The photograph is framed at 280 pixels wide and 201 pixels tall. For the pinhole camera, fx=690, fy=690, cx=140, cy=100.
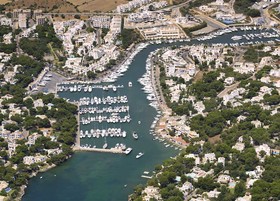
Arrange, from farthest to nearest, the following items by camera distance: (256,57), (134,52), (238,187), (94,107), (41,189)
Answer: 1. (134,52)
2. (256,57)
3. (94,107)
4. (41,189)
5. (238,187)

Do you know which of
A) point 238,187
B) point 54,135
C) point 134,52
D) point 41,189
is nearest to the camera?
point 238,187

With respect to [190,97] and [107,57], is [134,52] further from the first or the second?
[190,97]

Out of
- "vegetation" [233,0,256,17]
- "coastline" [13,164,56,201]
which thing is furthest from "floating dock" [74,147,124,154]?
"vegetation" [233,0,256,17]

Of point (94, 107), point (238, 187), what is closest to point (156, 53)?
point (94, 107)

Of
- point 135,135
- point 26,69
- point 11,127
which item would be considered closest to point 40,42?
point 26,69

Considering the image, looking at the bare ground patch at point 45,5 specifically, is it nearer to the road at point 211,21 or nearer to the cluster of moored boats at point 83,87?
the road at point 211,21
